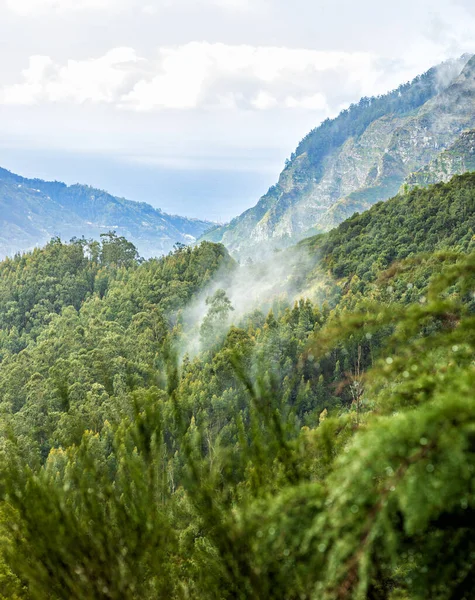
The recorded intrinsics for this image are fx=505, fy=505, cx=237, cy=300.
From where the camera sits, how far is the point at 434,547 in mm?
5004

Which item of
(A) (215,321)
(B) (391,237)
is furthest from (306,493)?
(B) (391,237)

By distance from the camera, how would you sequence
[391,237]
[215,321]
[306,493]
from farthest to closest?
[391,237] < [215,321] < [306,493]

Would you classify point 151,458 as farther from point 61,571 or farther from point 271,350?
point 271,350

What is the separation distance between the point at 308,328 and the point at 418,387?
6278 cm

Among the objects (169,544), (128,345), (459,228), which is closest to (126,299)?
(128,345)

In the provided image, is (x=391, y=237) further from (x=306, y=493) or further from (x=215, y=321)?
(x=306, y=493)

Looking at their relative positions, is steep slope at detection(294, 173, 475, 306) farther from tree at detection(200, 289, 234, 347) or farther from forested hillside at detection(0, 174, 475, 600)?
forested hillside at detection(0, 174, 475, 600)

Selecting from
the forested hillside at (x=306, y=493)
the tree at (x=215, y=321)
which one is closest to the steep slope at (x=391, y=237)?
the tree at (x=215, y=321)

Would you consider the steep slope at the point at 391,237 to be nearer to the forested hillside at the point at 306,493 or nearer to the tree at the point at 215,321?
the tree at the point at 215,321

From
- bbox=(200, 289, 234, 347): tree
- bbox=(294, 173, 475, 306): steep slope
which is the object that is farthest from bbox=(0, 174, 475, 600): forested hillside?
bbox=(294, 173, 475, 306): steep slope

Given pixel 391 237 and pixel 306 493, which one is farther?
pixel 391 237

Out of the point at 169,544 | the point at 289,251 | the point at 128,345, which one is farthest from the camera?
the point at 289,251

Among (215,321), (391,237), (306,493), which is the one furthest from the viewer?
(391,237)

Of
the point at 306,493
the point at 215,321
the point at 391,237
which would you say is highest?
the point at 391,237
